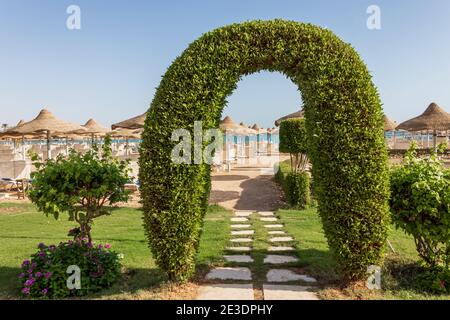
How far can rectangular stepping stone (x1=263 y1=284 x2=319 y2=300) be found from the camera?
14.3 ft

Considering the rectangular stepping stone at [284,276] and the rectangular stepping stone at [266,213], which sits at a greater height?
the rectangular stepping stone at [284,276]

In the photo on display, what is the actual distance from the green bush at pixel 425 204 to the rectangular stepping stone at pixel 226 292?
2409 mm

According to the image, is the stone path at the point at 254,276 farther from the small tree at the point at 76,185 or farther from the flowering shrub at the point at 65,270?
the small tree at the point at 76,185

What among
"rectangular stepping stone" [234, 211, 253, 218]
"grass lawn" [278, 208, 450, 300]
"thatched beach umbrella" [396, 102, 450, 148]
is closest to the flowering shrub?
"grass lawn" [278, 208, 450, 300]

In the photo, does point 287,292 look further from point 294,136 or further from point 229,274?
point 294,136

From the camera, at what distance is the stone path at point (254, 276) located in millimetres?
4453

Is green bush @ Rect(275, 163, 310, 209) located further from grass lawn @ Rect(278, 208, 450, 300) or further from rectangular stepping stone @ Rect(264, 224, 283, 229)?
grass lawn @ Rect(278, 208, 450, 300)

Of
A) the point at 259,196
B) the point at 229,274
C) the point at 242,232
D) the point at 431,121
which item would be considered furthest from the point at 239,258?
the point at 431,121

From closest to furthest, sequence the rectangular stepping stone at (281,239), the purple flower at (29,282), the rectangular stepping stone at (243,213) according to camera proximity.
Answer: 1. the purple flower at (29,282)
2. the rectangular stepping stone at (281,239)
3. the rectangular stepping stone at (243,213)

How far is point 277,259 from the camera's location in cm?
601

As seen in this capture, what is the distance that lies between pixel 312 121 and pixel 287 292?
236 centimetres

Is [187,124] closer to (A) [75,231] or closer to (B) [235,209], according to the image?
(A) [75,231]

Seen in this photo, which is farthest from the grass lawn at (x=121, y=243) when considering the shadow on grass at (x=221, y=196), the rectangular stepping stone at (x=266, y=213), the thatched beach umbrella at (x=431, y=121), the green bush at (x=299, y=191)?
the thatched beach umbrella at (x=431, y=121)
